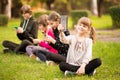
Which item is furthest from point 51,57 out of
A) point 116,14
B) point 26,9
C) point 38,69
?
point 116,14

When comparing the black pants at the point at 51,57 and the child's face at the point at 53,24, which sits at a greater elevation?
the child's face at the point at 53,24

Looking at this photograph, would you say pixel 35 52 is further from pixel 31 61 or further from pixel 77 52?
pixel 77 52

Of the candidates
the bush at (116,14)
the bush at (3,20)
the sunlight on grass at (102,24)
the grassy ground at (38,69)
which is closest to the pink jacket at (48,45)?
the grassy ground at (38,69)

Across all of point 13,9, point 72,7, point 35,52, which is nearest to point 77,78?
point 35,52

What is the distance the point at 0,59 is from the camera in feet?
27.0

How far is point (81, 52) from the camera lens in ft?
21.2

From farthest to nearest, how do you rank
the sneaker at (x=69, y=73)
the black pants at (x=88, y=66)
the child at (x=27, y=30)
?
1. the child at (x=27, y=30)
2. the sneaker at (x=69, y=73)
3. the black pants at (x=88, y=66)

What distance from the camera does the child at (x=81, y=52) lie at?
638 centimetres

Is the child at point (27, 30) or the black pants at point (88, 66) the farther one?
the child at point (27, 30)

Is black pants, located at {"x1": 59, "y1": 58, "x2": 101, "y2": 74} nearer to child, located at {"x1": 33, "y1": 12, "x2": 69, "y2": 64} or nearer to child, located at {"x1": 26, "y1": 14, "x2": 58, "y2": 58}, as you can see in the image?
child, located at {"x1": 33, "y1": 12, "x2": 69, "y2": 64}

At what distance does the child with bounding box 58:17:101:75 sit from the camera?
638cm

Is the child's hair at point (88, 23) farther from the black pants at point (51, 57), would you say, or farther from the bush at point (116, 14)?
the bush at point (116, 14)

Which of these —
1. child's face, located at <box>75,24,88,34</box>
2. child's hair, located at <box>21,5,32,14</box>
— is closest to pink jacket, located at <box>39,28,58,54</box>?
child's hair, located at <box>21,5,32,14</box>

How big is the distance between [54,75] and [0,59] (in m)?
2.09
